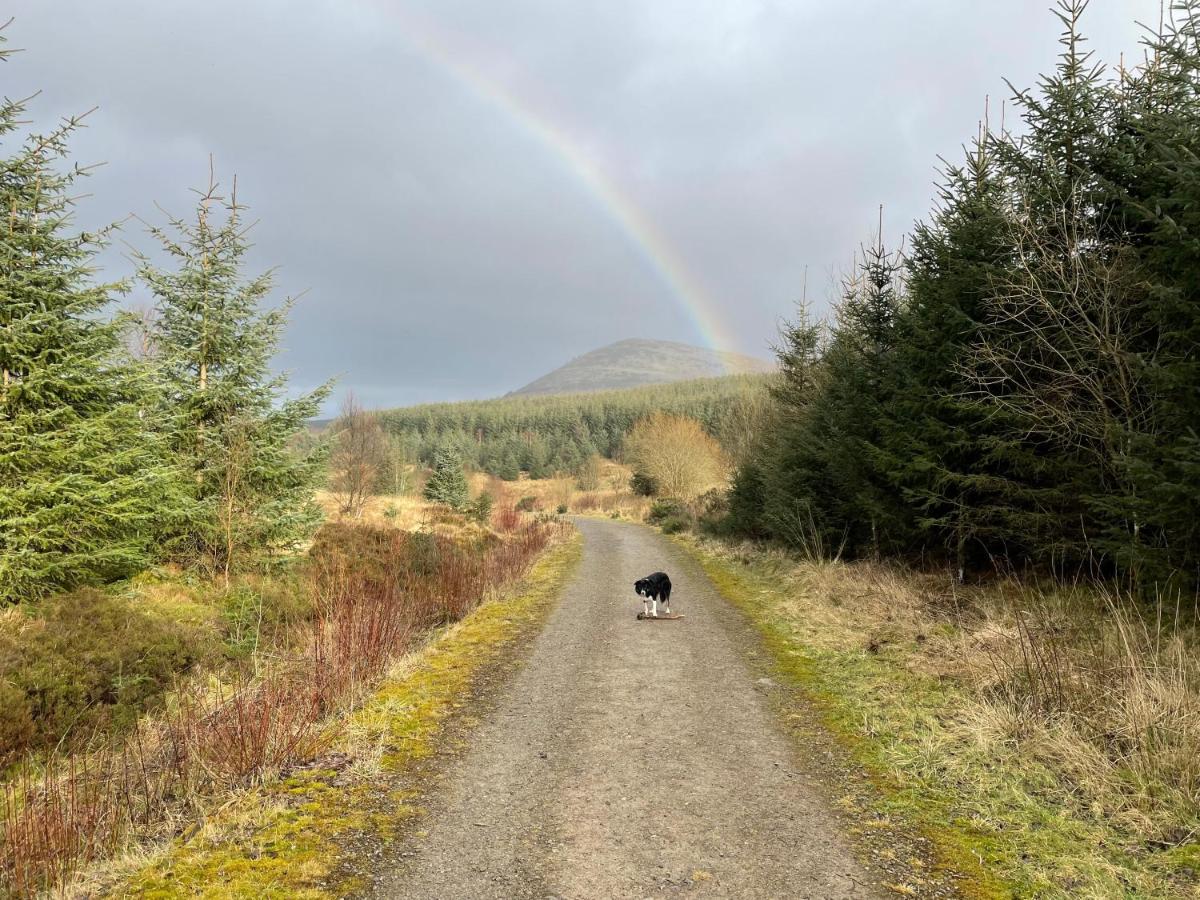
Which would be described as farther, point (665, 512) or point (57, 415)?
point (665, 512)

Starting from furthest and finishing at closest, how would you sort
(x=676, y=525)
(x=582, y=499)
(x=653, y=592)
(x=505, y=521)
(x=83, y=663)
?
(x=582, y=499) < (x=505, y=521) < (x=676, y=525) < (x=653, y=592) < (x=83, y=663)

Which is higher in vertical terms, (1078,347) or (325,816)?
(1078,347)

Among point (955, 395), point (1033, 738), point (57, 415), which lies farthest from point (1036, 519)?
point (57, 415)

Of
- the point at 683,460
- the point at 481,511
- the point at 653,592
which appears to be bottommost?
the point at 653,592

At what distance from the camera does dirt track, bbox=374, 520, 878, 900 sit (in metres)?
3.22

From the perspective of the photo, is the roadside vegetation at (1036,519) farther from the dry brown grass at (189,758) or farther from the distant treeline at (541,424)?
the distant treeline at (541,424)

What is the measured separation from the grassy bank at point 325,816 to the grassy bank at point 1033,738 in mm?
3099

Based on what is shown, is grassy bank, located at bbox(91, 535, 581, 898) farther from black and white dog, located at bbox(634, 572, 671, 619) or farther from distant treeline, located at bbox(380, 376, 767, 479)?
distant treeline, located at bbox(380, 376, 767, 479)

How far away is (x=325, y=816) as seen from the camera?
12.5ft

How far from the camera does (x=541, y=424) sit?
14475 cm

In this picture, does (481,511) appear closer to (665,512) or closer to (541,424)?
(665,512)

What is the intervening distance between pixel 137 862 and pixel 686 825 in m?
3.09

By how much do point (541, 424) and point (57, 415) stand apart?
136 meters

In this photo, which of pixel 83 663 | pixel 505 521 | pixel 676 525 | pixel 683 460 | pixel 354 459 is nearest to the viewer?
pixel 83 663
